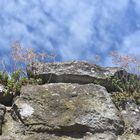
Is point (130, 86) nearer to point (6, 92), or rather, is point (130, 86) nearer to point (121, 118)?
point (121, 118)

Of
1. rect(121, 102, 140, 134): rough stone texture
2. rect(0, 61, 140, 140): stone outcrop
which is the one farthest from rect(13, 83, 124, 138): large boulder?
rect(121, 102, 140, 134): rough stone texture

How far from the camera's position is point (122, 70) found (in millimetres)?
6922

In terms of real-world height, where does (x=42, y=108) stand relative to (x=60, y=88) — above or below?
below

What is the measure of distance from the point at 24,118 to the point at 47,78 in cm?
112

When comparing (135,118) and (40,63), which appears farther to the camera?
(40,63)

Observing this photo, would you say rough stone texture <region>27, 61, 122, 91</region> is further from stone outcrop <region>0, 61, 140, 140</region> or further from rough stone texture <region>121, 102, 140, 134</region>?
rough stone texture <region>121, 102, 140, 134</region>

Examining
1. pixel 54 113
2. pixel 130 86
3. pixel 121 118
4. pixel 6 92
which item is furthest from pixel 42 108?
pixel 130 86

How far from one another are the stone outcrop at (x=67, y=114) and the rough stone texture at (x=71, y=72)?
16mm

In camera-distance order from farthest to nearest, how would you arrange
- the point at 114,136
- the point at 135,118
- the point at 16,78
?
the point at 16,78
the point at 135,118
the point at 114,136

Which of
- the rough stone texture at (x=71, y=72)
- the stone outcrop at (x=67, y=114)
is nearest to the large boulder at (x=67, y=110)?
the stone outcrop at (x=67, y=114)

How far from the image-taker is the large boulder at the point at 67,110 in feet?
18.4

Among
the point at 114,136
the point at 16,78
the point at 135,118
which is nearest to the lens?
the point at 114,136

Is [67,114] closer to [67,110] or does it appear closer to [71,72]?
[67,110]

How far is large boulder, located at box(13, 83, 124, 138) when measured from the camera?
18.4 feet
